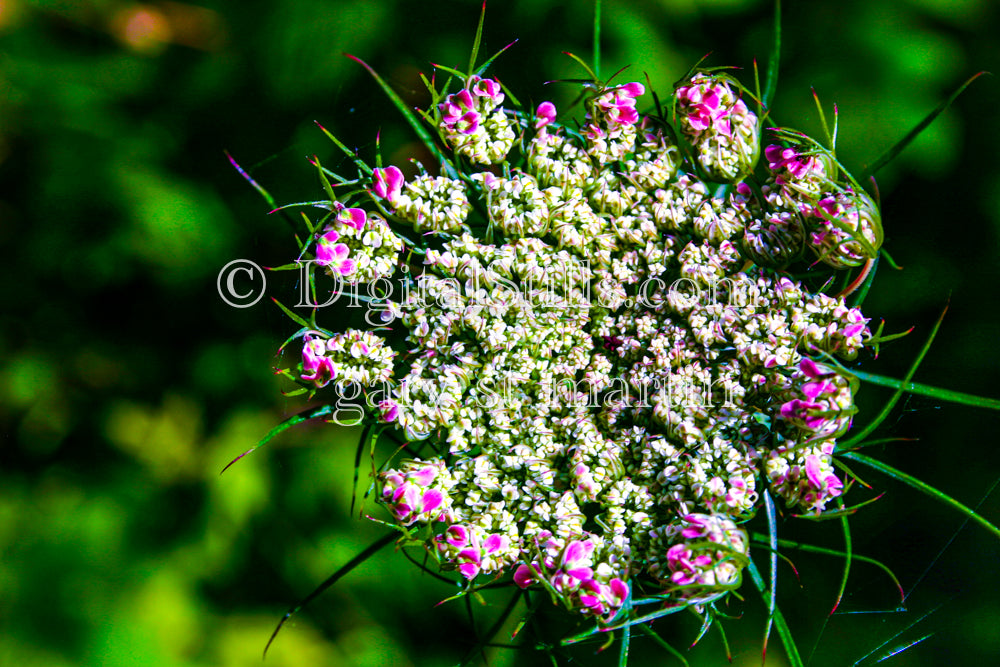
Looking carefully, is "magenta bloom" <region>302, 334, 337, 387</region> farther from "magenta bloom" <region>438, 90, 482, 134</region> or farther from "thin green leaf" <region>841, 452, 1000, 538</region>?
"thin green leaf" <region>841, 452, 1000, 538</region>

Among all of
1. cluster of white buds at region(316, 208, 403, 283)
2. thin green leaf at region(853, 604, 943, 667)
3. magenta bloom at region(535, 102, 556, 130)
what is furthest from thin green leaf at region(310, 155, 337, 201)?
thin green leaf at region(853, 604, 943, 667)

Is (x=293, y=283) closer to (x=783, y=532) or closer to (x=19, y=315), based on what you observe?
(x=19, y=315)

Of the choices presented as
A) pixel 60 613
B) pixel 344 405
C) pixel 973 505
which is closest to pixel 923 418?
pixel 973 505

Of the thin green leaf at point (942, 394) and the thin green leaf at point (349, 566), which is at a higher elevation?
the thin green leaf at point (942, 394)

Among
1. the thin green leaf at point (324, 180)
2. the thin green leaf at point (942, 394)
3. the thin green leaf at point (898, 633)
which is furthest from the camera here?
the thin green leaf at point (898, 633)

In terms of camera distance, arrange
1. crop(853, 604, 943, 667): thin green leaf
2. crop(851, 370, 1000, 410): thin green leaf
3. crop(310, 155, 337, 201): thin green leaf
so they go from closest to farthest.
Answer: crop(851, 370, 1000, 410): thin green leaf < crop(310, 155, 337, 201): thin green leaf < crop(853, 604, 943, 667): thin green leaf

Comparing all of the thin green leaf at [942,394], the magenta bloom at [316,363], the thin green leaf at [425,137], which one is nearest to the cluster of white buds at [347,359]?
the magenta bloom at [316,363]

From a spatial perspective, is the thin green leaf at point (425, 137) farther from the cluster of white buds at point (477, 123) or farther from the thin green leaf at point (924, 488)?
the thin green leaf at point (924, 488)
